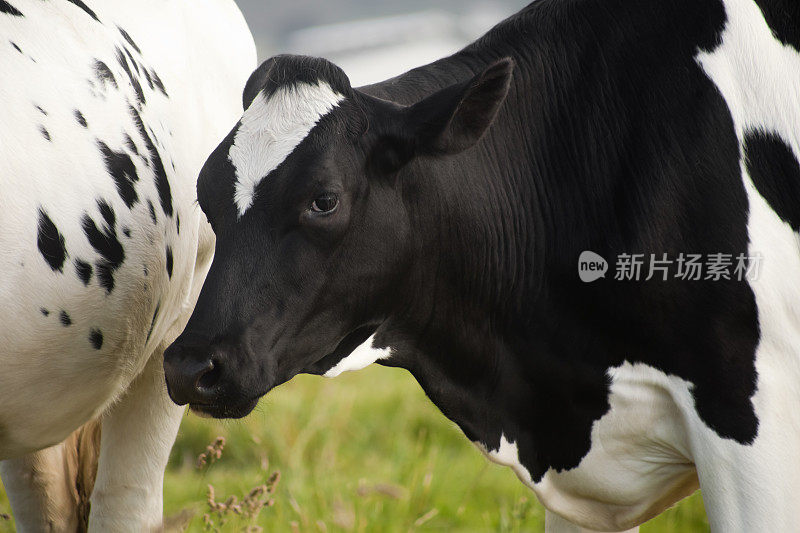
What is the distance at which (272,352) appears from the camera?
2.18m

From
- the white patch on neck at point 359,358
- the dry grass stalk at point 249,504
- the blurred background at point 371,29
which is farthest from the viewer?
the blurred background at point 371,29

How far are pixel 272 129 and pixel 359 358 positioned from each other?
63cm

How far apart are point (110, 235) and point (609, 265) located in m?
1.28

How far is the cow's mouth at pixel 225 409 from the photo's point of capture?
215 cm

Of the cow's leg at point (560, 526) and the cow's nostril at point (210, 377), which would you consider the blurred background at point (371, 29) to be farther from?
the cow's nostril at point (210, 377)

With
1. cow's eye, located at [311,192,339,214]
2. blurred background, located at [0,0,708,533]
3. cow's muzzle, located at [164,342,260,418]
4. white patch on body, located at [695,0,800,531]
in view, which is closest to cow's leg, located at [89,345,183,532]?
blurred background, located at [0,0,708,533]

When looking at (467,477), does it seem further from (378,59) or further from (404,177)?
(378,59)

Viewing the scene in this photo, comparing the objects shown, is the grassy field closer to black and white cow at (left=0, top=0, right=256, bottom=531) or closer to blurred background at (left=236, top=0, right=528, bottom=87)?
black and white cow at (left=0, top=0, right=256, bottom=531)

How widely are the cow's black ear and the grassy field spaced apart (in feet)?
5.22

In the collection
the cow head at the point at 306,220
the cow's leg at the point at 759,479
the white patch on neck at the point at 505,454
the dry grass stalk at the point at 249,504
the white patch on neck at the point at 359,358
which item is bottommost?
the dry grass stalk at the point at 249,504

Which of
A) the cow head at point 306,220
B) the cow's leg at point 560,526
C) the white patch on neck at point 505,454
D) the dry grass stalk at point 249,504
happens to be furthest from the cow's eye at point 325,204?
the cow's leg at point 560,526

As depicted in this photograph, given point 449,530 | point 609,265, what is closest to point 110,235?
point 609,265

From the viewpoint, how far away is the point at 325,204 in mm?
2186

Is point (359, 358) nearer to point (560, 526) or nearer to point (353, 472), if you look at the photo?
point (560, 526)
